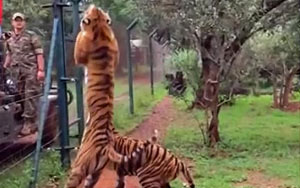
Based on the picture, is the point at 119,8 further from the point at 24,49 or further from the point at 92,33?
the point at 92,33

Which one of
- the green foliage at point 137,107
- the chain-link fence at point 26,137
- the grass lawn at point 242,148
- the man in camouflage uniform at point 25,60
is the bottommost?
the grass lawn at point 242,148

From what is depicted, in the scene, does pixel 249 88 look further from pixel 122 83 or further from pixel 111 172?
pixel 111 172

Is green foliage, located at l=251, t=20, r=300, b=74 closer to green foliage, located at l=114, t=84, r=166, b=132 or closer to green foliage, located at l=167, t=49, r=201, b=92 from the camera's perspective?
green foliage, located at l=167, t=49, r=201, b=92

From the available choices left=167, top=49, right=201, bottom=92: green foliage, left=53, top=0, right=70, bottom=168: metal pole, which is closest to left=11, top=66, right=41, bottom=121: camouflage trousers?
left=53, top=0, right=70, bottom=168: metal pole

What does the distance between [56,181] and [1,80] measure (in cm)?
111

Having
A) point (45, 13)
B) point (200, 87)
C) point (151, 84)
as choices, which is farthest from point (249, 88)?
point (45, 13)

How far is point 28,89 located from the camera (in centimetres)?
721

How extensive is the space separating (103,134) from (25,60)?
2525 mm

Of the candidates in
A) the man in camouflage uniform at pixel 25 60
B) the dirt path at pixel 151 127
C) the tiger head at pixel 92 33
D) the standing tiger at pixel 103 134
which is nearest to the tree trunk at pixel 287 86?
the dirt path at pixel 151 127

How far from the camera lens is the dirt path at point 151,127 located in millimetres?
5535

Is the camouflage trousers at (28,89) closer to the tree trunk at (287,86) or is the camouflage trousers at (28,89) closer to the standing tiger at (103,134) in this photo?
the standing tiger at (103,134)

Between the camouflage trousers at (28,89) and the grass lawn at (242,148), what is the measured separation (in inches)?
62.9

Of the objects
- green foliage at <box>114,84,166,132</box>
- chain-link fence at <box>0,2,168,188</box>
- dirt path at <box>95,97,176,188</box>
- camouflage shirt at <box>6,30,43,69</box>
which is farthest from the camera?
green foliage at <box>114,84,166,132</box>

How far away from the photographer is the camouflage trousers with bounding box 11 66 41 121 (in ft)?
22.8
